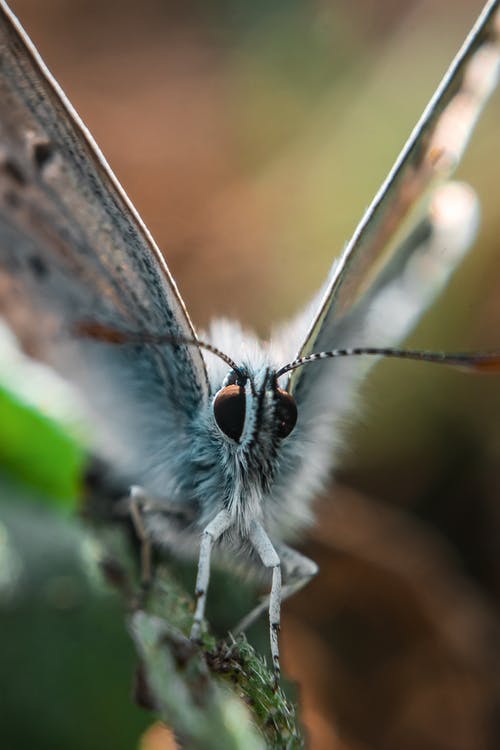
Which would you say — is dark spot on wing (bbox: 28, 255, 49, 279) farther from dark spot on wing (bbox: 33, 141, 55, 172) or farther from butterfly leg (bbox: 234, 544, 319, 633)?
butterfly leg (bbox: 234, 544, 319, 633)

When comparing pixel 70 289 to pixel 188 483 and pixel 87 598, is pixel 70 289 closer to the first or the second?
pixel 188 483

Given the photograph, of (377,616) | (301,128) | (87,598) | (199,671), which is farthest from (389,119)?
(199,671)

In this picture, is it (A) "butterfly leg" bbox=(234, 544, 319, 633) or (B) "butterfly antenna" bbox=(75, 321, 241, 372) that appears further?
(A) "butterfly leg" bbox=(234, 544, 319, 633)

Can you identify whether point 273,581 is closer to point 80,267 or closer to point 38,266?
point 80,267

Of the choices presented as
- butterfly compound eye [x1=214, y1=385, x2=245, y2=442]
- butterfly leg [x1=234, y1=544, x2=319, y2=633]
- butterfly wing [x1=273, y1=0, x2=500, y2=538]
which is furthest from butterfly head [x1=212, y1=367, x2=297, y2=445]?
butterfly leg [x1=234, y1=544, x2=319, y2=633]

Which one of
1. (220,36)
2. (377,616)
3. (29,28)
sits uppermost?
(220,36)

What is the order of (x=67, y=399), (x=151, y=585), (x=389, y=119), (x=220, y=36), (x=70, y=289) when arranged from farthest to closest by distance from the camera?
(x=220, y=36) → (x=389, y=119) → (x=67, y=399) → (x=70, y=289) → (x=151, y=585)

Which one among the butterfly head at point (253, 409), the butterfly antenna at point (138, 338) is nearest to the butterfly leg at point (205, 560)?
the butterfly head at point (253, 409)
